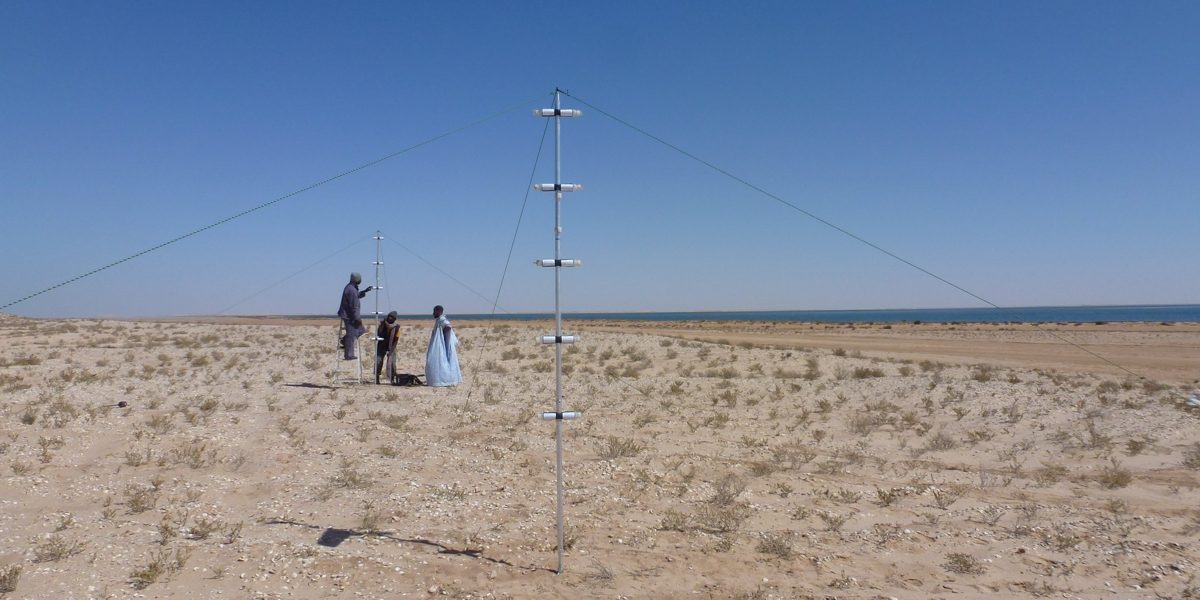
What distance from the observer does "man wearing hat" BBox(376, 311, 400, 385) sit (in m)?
15.0

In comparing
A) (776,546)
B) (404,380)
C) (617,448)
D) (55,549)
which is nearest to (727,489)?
(776,546)

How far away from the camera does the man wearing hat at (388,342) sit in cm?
1504

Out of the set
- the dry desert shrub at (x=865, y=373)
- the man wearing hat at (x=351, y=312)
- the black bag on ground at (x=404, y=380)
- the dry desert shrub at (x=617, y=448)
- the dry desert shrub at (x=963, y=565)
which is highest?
the man wearing hat at (x=351, y=312)

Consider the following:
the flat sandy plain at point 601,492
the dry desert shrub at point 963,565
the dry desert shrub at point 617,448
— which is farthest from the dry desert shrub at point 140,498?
the dry desert shrub at point 963,565

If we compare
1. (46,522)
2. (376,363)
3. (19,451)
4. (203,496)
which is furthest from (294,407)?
(46,522)

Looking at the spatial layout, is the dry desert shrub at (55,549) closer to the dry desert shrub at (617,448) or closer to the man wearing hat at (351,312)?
the dry desert shrub at (617,448)

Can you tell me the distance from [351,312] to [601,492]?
27.0 feet

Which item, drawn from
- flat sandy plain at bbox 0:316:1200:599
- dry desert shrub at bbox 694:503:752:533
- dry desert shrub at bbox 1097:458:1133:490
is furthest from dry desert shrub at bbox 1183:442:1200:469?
dry desert shrub at bbox 694:503:752:533

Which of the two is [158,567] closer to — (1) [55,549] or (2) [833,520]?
(1) [55,549]

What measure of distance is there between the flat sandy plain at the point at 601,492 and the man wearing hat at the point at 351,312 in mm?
1026

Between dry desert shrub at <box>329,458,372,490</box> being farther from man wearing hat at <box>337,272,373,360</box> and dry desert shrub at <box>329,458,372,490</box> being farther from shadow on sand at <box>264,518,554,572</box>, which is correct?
man wearing hat at <box>337,272,373,360</box>

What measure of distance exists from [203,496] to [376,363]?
8.23 meters

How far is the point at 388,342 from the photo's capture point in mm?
15227

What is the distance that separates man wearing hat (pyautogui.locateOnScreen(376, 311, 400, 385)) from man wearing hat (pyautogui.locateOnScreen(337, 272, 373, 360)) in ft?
3.22
